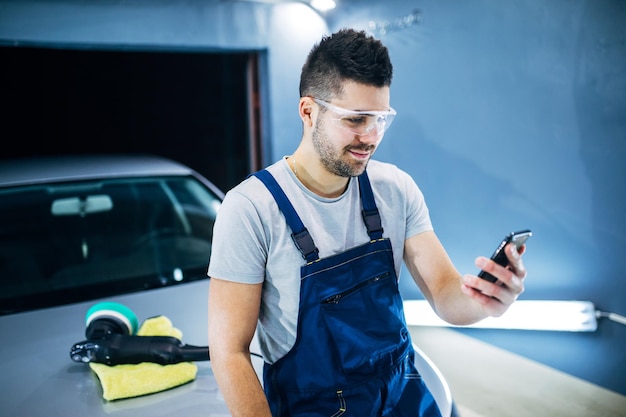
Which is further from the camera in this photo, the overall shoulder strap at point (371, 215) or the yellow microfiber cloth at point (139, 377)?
the yellow microfiber cloth at point (139, 377)

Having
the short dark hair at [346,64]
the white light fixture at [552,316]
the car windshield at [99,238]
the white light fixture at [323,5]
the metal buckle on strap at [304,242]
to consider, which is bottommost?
the white light fixture at [552,316]

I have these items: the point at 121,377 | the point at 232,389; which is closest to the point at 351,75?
the point at 232,389

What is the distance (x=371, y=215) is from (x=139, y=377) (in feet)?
3.19

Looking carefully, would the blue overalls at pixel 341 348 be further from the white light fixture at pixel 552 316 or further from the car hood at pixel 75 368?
the white light fixture at pixel 552 316

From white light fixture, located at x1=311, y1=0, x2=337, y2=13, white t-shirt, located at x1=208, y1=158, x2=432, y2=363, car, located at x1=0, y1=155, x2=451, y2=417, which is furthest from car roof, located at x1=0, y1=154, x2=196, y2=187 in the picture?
white light fixture, located at x1=311, y1=0, x2=337, y2=13

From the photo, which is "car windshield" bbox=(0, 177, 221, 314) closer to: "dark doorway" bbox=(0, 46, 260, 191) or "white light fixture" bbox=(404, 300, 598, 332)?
"white light fixture" bbox=(404, 300, 598, 332)

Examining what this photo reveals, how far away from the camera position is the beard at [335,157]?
1466 millimetres

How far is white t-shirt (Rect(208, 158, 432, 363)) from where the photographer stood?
1378 millimetres

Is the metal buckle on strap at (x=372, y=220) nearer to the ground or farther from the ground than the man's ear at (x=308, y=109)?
nearer to the ground

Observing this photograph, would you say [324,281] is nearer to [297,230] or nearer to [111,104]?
[297,230]

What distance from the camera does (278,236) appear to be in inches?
56.2

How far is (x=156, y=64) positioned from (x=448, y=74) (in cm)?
834

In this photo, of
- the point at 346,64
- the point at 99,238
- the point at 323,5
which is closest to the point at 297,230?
the point at 346,64

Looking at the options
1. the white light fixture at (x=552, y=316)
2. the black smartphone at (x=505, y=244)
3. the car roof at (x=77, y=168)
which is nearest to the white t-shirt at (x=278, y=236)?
the black smartphone at (x=505, y=244)
